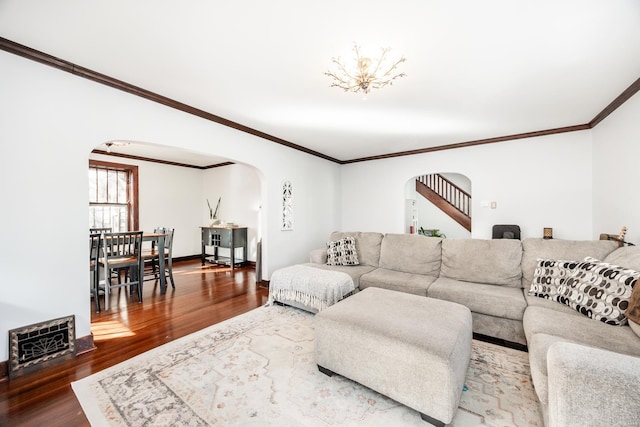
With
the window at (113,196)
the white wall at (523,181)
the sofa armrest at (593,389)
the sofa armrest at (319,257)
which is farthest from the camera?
the window at (113,196)

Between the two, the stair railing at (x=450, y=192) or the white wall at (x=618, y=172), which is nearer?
the white wall at (x=618, y=172)

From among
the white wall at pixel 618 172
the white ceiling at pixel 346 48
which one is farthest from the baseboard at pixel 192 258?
the white wall at pixel 618 172

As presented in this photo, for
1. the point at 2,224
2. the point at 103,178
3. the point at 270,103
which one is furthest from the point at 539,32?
the point at 103,178

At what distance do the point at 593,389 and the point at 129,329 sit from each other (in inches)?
137

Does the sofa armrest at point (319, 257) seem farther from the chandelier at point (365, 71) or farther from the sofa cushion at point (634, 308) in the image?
the sofa cushion at point (634, 308)

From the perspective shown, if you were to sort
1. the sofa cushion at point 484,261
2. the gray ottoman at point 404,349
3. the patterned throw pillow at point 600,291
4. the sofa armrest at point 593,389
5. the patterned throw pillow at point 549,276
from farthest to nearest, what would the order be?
the sofa cushion at point 484,261
the patterned throw pillow at point 549,276
the patterned throw pillow at point 600,291
the gray ottoman at point 404,349
the sofa armrest at point 593,389

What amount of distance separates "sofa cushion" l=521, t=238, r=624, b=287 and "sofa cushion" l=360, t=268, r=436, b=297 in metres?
0.94

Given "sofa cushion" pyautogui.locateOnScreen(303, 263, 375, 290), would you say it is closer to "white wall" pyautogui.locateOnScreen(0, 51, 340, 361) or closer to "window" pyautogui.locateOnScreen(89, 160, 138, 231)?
"white wall" pyautogui.locateOnScreen(0, 51, 340, 361)

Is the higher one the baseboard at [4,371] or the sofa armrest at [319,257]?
the sofa armrest at [319,257]

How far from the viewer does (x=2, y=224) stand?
6.05 feet

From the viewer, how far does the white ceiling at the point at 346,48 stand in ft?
5.18

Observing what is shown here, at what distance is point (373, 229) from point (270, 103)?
347cm

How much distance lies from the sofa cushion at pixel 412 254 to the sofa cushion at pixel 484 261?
0.11m

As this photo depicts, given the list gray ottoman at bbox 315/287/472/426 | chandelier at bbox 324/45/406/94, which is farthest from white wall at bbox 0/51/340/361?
gray ottoman at bbox 315/287/472/426
